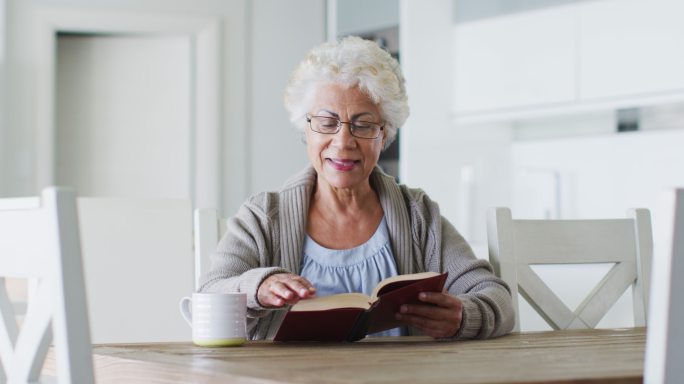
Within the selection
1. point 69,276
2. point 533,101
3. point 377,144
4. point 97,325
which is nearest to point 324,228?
point 377,144

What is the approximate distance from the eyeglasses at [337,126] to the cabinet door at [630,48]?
1.94 m

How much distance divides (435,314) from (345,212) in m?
0.49

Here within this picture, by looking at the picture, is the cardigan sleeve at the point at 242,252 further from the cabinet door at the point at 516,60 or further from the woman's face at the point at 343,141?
the cabinet door at the point at 516,60

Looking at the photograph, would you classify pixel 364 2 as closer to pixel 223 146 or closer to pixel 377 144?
pixel 223 146

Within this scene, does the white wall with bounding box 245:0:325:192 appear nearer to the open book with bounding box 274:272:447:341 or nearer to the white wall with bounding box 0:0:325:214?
the white wall with bounding box 0:0:325:214

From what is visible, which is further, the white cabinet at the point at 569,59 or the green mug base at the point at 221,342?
the white cabinet at the point at 569,59

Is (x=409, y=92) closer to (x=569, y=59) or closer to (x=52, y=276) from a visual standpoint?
(x=569, y=59)

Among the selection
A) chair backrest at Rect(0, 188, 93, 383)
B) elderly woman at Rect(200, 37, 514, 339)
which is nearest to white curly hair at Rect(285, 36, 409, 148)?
elderly woman at Rect(200, 37, 514, 339)

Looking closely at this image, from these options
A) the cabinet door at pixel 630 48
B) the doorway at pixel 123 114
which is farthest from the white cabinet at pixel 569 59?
the doorway at pixel 123 114

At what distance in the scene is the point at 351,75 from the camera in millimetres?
1917

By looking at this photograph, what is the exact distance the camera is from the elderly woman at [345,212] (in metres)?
1.87

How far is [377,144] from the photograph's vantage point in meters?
1.97

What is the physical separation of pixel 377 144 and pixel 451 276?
1.04 feet

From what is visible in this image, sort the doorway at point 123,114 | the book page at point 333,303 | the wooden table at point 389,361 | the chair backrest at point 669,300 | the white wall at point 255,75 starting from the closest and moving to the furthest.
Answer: the chair backrest at point 669,300 < the wooden table at point 389,361 < the book page at point 333,303 < the doorway at point 123,114 < the white wall at point 255,75
